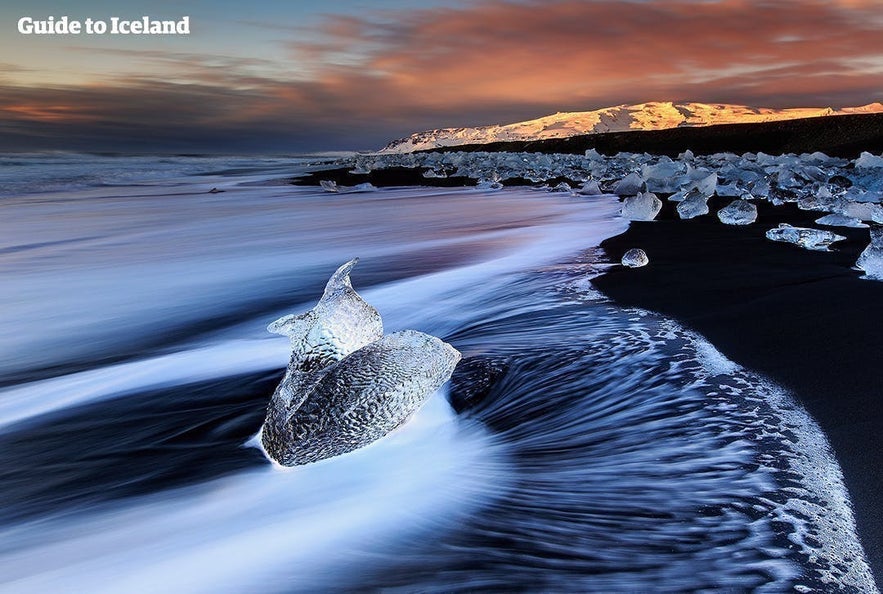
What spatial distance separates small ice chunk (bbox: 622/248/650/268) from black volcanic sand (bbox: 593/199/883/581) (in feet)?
0.18

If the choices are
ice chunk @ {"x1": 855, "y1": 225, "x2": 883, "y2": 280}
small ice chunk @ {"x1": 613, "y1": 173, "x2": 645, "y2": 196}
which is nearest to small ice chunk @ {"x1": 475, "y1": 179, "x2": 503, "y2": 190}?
small ice chunk @ {"x1": 613, "y1": 173, "x2": 645, "y2": 196}

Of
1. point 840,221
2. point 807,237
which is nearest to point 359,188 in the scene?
point 840,221

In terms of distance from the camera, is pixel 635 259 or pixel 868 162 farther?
pixel 868 162

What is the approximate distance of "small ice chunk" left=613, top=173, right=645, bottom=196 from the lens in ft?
32.5

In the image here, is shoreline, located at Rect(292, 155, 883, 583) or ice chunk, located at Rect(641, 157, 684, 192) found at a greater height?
ice chunk, located at Rect(641, 157, 684, 192)

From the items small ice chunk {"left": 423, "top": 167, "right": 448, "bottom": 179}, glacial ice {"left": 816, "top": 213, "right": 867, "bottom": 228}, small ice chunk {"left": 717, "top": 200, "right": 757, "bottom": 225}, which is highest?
small ice chunk {"left": 423, "top": 167, "right": 448, "bottom": 179}

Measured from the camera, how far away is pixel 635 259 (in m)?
4.16

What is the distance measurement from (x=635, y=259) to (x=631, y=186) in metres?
6.26

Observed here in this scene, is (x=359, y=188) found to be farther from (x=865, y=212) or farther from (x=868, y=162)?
(x=865, y=212)

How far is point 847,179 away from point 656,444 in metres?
9.33

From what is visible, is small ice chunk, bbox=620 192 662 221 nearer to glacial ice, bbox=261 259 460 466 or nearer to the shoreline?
the shoreline

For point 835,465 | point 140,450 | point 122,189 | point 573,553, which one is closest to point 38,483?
point 140,450

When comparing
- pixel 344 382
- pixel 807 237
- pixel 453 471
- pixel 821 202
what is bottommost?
pixel 453 471

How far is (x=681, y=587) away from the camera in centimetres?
118
